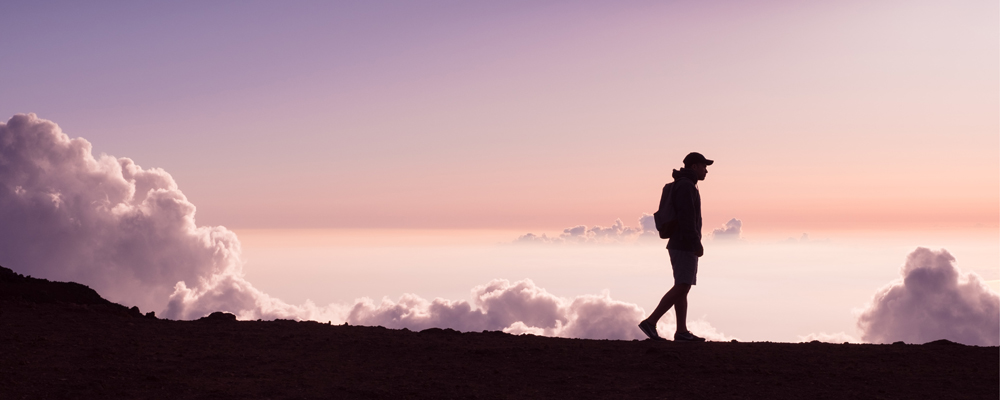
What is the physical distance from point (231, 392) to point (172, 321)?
4139mm

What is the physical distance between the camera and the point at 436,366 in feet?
25.1

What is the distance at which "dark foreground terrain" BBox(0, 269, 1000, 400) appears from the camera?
22.2 ft

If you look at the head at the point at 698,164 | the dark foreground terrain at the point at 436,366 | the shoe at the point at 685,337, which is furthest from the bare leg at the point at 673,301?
the head at the point at 698,164

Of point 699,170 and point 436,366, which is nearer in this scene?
point 436,366

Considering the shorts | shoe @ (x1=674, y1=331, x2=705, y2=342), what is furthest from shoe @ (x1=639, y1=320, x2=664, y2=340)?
the shorts

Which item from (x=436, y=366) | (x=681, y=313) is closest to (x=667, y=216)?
(x=681, y=313)

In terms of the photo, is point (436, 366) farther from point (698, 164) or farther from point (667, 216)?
point (698, 164)

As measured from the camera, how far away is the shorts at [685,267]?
9.70m

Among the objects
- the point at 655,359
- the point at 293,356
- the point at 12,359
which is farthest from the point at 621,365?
the point at 12,359

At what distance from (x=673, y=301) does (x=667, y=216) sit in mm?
1118

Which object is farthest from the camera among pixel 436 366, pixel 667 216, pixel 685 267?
pixel 667 216

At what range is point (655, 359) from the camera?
7887 mm

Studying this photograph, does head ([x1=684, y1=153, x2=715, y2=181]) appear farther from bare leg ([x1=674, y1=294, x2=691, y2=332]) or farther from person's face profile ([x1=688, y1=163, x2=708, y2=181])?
bare leg ([x1=674, y1=294, x2=691, y2=332])

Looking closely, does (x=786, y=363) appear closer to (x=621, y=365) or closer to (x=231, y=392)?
(x=621, y=365)
